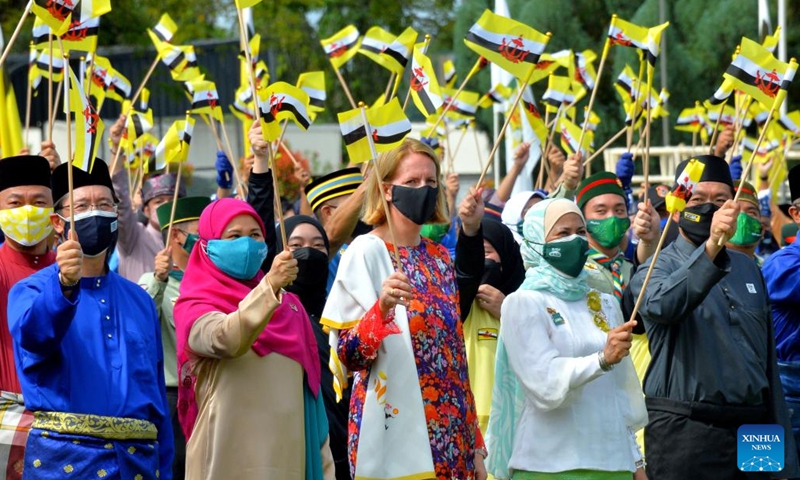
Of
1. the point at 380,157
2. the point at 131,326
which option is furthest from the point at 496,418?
the point at 131,326

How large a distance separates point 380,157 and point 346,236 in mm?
1610

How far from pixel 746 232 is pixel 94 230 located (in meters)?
4.20

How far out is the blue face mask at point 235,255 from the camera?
5.97 m

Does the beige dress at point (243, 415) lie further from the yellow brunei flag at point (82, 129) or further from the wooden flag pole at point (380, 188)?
the yellow brunei flag at point (82, 129)

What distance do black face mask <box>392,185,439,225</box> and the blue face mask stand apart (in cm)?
62

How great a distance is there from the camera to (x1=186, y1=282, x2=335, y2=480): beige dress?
580 cm

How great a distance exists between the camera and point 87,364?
5.63 metres

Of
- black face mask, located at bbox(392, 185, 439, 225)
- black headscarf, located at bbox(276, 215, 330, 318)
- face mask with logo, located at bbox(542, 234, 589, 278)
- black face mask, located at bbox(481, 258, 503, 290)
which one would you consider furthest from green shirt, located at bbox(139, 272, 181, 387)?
face mask with logo, located at bbox(542, 234, 589, 278)

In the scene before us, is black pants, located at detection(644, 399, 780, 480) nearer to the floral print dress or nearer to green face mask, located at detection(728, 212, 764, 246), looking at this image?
the floral print dress

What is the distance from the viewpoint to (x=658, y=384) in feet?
22.9

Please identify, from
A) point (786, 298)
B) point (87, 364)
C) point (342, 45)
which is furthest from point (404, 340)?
point (342, 45)

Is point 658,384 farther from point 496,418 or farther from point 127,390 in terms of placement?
point 127,390

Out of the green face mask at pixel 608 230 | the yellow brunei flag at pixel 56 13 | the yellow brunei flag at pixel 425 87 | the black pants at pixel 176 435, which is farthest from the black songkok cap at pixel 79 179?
the yellow brunei flag at pixel 425 87

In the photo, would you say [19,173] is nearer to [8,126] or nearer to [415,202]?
[415,202]
